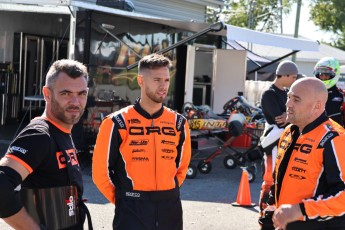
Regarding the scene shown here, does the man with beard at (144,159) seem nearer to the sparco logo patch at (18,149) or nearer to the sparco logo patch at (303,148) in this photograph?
the sparco logo patch at (303,148)

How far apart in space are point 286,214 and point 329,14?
40.8 meters

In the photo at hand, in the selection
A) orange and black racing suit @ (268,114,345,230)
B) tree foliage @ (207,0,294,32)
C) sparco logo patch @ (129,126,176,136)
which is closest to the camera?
orange and black racing suit @ (268,114,345,230)

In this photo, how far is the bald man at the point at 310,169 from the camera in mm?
3520

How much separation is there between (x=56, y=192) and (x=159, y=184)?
1.19m

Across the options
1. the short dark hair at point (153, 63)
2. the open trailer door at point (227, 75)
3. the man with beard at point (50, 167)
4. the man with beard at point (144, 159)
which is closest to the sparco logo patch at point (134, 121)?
the man with beard at point (144, 159)

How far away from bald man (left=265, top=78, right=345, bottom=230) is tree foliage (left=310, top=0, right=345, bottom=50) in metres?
38.6

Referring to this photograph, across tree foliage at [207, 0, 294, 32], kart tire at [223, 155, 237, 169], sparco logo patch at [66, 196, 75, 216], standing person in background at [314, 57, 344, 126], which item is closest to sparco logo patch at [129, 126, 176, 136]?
sparco logo patch at [66, 196, 75, 216]

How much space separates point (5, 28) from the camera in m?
15.6

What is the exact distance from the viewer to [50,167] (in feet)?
10.2

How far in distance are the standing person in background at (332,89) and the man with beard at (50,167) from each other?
4076 mm

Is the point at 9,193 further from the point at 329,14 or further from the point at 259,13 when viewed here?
the point at 259,13

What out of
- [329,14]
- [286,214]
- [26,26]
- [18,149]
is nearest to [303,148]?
[286,214]

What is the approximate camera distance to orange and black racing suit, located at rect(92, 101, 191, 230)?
4.13m

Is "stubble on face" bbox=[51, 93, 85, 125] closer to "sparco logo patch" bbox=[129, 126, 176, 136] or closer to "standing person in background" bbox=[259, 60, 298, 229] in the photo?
"sparco logo patch" bbox=[129, 126, 176, 136]
